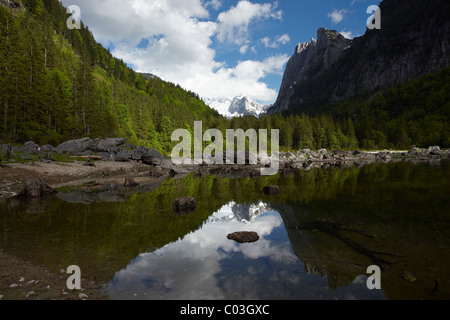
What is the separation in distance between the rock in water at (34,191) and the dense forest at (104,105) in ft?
104

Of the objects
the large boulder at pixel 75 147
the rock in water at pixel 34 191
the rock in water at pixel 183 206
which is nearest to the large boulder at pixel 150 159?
the large boulder at pixel 75 147

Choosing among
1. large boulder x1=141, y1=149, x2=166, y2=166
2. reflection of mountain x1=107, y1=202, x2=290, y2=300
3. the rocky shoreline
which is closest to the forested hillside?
the rocky shoreline

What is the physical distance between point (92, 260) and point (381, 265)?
1043 centimetres

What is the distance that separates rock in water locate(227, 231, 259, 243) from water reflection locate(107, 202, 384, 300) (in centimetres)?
36

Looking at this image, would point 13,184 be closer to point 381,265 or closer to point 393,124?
point 381,265

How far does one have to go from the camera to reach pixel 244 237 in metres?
11.2

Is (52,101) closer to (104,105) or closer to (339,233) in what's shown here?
(104,105)

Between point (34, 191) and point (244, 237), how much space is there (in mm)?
18886

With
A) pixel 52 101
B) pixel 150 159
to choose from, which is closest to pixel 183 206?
pixel 150 159

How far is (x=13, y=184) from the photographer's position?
22.0m

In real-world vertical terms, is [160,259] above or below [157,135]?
below
